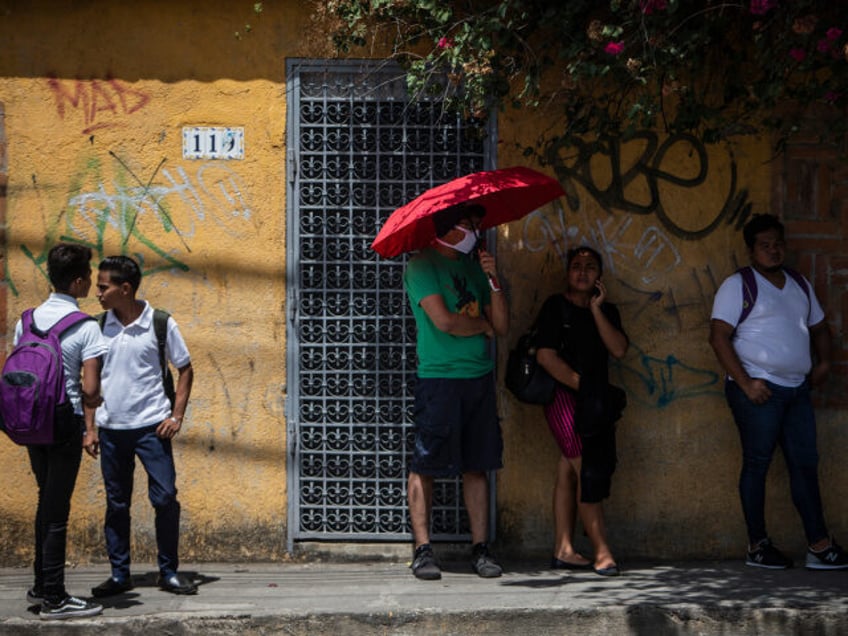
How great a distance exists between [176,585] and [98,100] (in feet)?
8.89

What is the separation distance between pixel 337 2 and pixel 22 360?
2.48 m

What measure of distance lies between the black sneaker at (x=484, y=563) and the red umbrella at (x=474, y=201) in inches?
64.8

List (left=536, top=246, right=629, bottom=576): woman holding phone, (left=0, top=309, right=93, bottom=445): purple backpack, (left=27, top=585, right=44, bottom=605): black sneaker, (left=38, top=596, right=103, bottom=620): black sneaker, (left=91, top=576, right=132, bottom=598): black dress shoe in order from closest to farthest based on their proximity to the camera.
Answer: (left=0, top=309, right=93, bottom=445): purple backpack
(left=38, top=596, right=103, bottom=620): black sneaker
(left=27, top=585, right=44, bottom=605): black sneaker
(left=91, top=576, right=132, bottom=598): black dress shoe
(left=536, top=246, right=629, bottom=576): woman holding phone

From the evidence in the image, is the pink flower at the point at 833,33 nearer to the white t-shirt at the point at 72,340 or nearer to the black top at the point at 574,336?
the black top at the point at 574,336

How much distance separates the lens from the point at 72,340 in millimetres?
6078

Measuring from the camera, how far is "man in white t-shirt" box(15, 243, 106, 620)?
6.05 metres

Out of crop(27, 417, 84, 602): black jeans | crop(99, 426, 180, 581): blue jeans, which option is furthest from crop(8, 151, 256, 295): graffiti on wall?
crop(27, 417, 84, 602): black jeans

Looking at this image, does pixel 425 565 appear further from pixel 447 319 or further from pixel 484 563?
pixel 447 319

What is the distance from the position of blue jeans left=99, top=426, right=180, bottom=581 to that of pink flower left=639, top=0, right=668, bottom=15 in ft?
10.2

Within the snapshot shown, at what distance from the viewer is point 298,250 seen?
7.32m

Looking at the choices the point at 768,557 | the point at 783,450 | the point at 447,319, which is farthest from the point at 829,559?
the point at 447,319

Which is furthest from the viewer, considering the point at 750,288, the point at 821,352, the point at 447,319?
the point at 821,352

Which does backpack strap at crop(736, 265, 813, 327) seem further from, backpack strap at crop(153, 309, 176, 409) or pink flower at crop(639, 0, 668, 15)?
backpack strap at crop(153, 309, 176, 409)

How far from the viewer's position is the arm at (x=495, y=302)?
680cm
